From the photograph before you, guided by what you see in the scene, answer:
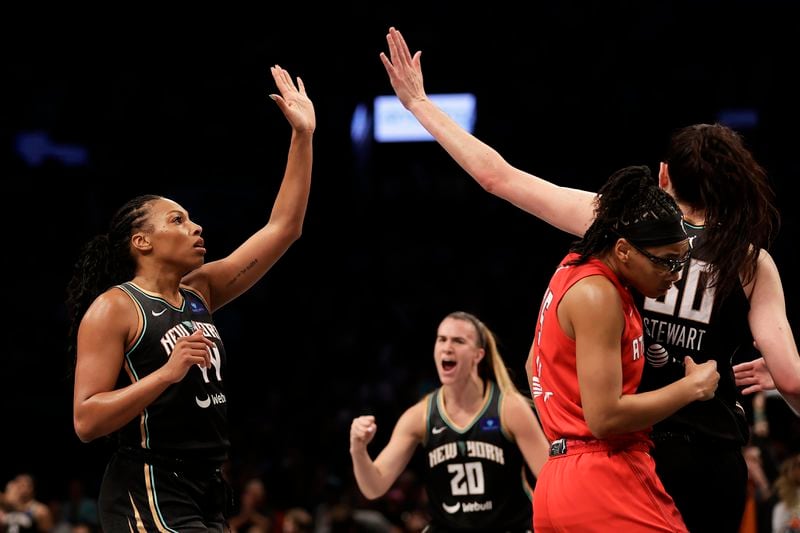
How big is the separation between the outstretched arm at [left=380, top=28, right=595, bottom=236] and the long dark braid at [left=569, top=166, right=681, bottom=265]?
0.71 feet

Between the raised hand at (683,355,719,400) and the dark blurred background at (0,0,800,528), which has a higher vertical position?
the dark blurred background at (0,0,800,528)

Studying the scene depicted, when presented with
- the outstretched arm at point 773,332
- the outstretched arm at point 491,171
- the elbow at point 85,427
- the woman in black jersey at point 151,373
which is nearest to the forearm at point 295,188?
the woman in black jersey at point 151,373

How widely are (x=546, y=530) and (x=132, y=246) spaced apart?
2006 mm

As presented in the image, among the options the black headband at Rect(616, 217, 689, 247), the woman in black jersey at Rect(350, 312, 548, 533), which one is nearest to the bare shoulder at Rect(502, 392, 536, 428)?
the woman in black jersey at Rect(350, 312, 548, 533)

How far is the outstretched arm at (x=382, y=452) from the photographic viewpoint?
478 centimetres

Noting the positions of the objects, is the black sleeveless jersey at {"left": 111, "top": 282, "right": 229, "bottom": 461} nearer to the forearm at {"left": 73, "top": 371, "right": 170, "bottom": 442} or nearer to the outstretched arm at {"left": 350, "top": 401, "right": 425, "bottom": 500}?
the forearm at {"left": 73, "top": 371, "right": 170, "bottom": 442}

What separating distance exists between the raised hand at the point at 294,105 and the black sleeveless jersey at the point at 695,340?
1815 millimetres

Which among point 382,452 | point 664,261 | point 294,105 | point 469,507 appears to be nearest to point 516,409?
point 469,507

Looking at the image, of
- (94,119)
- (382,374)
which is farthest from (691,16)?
(94,119)

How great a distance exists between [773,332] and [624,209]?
2.42 ft

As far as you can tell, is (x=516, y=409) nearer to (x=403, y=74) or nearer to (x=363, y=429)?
(x=363, y=429)

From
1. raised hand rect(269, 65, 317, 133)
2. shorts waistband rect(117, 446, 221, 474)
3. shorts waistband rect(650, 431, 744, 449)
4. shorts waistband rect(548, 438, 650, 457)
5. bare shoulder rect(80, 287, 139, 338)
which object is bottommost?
shorts waistband rect(548, 438, 650, 457)

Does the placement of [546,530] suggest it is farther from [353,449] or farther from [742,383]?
[353,449]

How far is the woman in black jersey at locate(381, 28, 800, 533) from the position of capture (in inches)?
126
